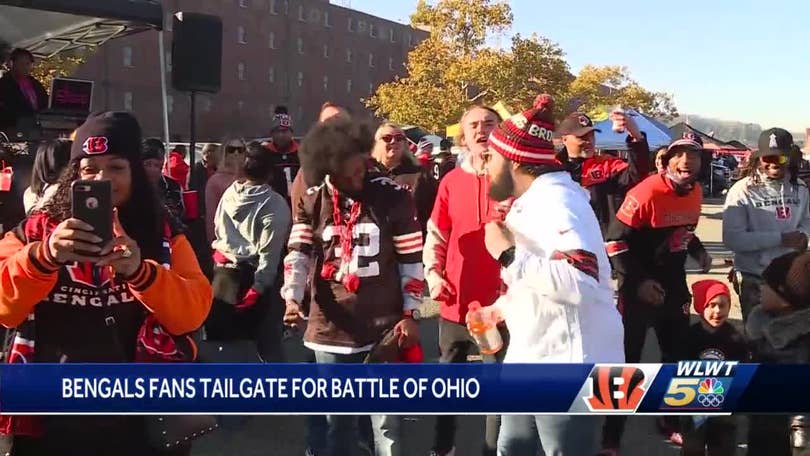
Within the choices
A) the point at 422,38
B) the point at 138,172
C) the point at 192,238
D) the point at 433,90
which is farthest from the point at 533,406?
the point at 433,90

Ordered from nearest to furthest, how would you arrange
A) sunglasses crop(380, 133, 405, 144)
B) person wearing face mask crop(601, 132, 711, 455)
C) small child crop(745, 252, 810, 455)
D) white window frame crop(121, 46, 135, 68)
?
small child crop(745, 252, 810, 455) < person wearing face mask crop(601, 132, 711, 455) < sunglasses crop(380, 133, 405, 144) < white window frame crop(121, 46, 135, 68)

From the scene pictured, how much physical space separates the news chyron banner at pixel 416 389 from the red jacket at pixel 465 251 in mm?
846

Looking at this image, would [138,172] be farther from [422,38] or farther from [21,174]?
[422,38]

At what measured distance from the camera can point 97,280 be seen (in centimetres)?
206

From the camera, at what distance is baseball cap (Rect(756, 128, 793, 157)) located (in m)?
4.01

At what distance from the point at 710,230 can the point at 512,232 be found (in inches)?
559

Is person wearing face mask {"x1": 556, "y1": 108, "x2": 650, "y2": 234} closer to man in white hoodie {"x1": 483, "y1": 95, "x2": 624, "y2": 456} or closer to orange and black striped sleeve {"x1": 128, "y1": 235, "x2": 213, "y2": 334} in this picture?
man in white hoodie {"x1": 483, "y1": 95, "x2": 624, "y2": 456}

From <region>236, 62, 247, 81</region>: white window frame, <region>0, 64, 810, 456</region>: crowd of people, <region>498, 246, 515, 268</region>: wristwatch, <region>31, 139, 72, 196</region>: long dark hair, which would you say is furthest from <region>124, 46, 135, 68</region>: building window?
<region>498, 246, 515, 268</region>: wristwatch

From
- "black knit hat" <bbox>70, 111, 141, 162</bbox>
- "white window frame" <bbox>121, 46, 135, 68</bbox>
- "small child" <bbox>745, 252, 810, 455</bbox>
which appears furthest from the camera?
"white window frame" <bbox>121, 46, 135, 68</bbox>

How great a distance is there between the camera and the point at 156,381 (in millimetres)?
2389

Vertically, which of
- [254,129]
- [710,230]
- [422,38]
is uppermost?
[422,38]

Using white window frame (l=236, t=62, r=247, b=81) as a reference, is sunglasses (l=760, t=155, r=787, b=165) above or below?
below

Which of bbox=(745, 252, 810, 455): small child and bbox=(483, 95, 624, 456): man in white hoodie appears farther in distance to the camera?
bbox=(745, 252, 810, 455): small child

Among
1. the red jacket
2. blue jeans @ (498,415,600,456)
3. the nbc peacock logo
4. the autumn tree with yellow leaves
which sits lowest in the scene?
blue jeans @ (498,415,600,456)
